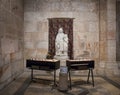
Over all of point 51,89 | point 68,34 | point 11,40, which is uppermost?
point 68,34

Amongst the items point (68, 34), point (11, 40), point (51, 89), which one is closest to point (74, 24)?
point (68, 34)

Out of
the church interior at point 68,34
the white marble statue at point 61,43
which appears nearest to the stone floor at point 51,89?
the church interior at point 68,34

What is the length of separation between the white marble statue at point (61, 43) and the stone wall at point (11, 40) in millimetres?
1614

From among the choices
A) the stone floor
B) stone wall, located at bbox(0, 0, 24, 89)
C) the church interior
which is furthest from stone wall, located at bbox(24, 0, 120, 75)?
the stone floor

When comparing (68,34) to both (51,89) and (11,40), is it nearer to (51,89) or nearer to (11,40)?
(11,40)

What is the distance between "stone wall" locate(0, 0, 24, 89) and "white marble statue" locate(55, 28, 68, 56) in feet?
5.29

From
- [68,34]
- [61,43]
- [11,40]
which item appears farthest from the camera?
[68,34]

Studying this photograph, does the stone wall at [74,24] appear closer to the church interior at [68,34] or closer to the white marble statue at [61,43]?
the church interior at [68,34]

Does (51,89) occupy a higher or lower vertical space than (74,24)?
lower

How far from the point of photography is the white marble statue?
8.56 metres

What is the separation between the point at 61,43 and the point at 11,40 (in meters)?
2.44

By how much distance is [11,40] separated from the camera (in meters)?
6.96

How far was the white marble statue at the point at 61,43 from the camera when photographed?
337 inches

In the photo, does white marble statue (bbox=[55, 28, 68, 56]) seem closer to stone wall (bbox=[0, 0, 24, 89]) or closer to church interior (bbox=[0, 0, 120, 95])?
church interior (bbox=[0, 0, 120, 95])
